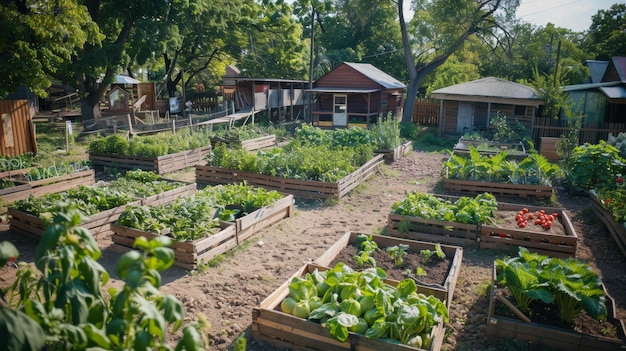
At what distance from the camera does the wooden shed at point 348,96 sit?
26234mm

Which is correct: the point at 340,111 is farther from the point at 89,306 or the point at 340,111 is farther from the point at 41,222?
the point at 89,306

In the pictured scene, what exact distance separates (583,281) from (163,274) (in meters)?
5.93

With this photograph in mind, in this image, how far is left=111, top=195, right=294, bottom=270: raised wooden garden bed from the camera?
7156mm

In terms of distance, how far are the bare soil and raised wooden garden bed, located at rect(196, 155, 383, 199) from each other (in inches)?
11.6

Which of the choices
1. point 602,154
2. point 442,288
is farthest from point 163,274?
point 602,154

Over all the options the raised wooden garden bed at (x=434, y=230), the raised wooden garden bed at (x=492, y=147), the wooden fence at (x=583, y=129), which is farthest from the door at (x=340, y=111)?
the raised wooden garden bed at (x=434, y=230)

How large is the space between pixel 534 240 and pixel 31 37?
1338cm

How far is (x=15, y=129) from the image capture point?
1356 cm

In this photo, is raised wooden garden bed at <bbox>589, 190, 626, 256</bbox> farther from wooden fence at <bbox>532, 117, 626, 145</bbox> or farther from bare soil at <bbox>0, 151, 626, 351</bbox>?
wooden fence at <bbox>532, 117, 626, 145</bbox>

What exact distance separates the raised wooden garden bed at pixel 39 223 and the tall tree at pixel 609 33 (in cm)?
3753

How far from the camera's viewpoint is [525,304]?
5.25 metres

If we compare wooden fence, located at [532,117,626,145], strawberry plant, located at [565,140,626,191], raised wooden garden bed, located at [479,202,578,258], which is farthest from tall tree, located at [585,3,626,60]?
raised wooden garden bed, located at [479,202,578,258]

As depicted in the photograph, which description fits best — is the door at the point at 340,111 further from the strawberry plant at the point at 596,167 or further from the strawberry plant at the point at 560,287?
the strawberry plant at the point at 560,287

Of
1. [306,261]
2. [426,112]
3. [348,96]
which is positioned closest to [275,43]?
[348,96]
